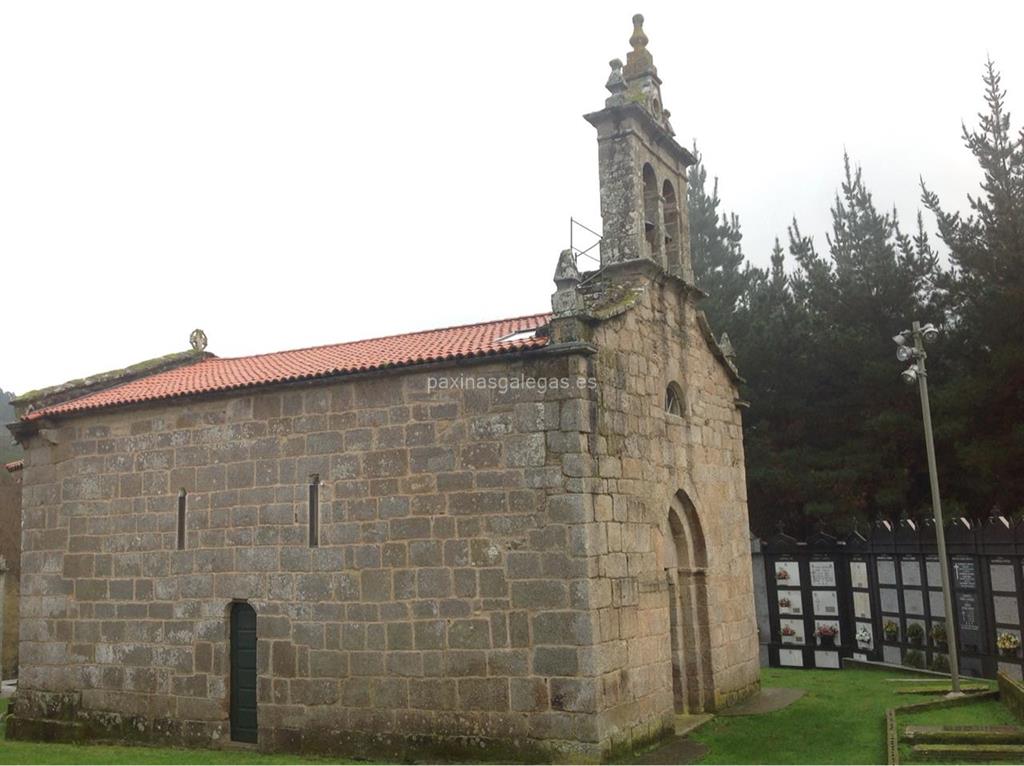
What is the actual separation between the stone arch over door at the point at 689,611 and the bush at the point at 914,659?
5969 millimetres

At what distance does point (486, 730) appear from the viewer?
36.3 ft

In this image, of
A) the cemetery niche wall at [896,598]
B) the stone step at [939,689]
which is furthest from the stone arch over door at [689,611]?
the cemetery niche wall at [896,598]

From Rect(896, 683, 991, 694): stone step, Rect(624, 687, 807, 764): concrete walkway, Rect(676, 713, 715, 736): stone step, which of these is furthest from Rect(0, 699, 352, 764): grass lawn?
Rect(896, 683, 991, 694): stone step

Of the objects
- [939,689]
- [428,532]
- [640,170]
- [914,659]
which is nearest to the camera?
[428,532]

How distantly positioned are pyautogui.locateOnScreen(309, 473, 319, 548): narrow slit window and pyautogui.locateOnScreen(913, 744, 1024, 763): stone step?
7.92 meters

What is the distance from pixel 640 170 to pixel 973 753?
8.94 metres

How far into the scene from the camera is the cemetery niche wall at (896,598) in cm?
1529

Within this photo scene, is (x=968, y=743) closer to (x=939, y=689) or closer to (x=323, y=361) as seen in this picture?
(x=939, y=689)

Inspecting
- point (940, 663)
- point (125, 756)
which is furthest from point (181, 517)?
point (940, 663)

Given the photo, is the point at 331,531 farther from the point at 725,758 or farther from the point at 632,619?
the point at 725,758

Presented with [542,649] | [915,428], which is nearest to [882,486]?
[915,428]

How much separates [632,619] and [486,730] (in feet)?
7.45

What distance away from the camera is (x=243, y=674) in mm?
13094

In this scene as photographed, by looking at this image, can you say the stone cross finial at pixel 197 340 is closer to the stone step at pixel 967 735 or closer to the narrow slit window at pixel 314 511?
the narrow slit window at pixel 314 511
